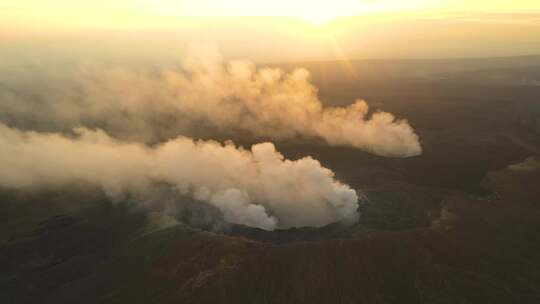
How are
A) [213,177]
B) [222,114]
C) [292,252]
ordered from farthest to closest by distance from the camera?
[222,114], [213,177], [292,252]

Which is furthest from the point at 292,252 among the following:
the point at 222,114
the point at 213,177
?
the point at 222,114

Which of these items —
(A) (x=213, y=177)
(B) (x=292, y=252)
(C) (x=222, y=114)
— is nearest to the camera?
(B) (x=292, y=252)

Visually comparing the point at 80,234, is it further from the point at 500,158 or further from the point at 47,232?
the point at 500,158

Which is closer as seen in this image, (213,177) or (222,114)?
(213,177)

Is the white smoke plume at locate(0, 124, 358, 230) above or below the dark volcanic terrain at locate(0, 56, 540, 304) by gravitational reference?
above

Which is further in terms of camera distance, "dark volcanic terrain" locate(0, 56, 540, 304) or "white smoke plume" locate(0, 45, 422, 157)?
"white smoke plume" locate(0, 45, 422, 157)

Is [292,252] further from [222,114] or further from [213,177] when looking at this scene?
[222,114]

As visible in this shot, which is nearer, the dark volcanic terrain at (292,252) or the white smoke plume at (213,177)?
the dark volcanic terrain at (292,252)

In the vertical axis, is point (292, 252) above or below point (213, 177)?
below
